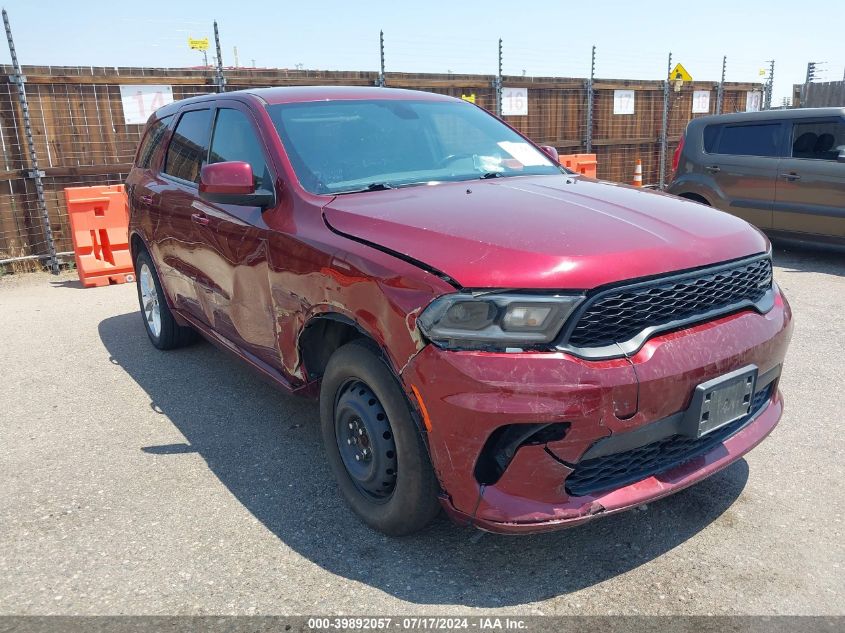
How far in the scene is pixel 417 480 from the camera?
2566 millimetres

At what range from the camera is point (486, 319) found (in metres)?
2.31

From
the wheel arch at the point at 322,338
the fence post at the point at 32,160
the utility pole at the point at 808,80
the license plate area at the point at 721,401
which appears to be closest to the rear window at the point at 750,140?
the license plate area at the point at 721,401

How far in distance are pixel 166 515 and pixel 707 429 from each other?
7.76 feet

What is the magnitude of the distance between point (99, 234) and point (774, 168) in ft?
26.9

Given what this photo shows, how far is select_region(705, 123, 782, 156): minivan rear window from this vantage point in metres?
8.26

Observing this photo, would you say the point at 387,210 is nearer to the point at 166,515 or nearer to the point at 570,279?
the point at 570,279

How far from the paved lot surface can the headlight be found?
3.24 feet

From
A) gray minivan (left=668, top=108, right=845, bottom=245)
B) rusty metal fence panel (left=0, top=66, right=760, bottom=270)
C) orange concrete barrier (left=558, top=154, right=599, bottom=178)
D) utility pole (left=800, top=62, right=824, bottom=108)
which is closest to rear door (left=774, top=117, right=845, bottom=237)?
gray minivan (left=668, top=108, right=845, bottom=245)

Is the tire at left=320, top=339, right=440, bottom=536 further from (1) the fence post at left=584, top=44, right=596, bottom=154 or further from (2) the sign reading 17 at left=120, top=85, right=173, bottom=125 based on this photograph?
(1) the fence post at left=584, top=44, right=596, bottom=154

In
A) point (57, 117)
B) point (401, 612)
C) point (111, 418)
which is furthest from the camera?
point (57, 117)

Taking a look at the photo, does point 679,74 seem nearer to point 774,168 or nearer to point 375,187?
point 774,168

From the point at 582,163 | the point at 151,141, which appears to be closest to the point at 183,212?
the point at 151,141

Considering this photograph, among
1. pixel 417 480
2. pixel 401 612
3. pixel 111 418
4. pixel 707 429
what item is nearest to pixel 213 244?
pixel 111 418

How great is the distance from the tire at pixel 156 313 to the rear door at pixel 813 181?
6.81m
